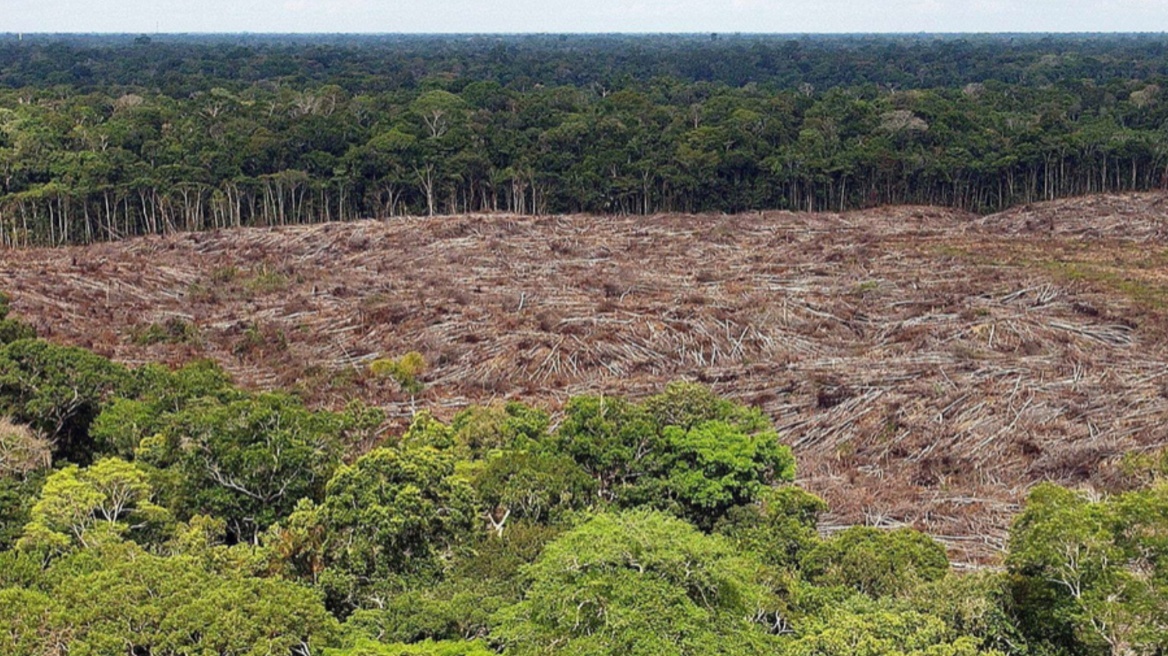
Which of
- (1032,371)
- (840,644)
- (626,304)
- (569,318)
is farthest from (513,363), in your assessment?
(840,644)

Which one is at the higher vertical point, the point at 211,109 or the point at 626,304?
the point at 211,109

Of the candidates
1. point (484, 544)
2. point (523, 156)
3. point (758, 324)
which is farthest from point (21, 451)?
point (523, 156)

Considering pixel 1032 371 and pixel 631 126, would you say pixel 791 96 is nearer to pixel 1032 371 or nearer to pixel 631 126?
pixel 631 126

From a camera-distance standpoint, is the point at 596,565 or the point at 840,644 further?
the point at 596,565

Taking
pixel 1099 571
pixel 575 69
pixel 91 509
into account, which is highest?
pixel 575 69

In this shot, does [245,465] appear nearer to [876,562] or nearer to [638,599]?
[638,599]

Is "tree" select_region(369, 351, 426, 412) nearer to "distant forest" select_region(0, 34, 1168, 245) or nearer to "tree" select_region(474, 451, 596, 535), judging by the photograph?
"tree" select_region(474, 451, 596, 535)
